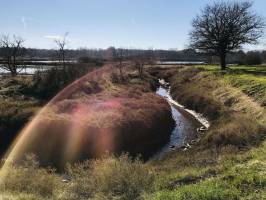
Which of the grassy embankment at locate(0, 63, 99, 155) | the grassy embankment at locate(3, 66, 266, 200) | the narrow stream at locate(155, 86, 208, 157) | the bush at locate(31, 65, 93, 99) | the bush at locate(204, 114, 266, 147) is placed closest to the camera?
the grassy embankment at locate(3, 66, 266, 200)

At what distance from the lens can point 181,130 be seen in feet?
105

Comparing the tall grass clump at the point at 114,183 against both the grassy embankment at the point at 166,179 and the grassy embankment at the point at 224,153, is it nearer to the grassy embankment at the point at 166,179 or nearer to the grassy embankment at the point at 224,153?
the grassy embankment at the point at 166,179

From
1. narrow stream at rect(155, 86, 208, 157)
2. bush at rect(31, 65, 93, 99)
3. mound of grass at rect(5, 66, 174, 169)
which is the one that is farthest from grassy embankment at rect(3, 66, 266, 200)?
bush at rect(31, 65, 93, 99)

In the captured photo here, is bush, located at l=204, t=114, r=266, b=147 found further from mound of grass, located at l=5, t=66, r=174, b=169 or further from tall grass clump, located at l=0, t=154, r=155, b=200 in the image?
tall grass clump, located at l=0, t=154, r=155, b=200

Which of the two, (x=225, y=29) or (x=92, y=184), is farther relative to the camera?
(x=225, y=29)

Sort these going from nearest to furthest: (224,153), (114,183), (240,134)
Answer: (114,183) < (224,153) < (240,134)

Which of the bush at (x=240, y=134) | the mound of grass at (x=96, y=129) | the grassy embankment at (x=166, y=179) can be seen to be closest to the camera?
the grassy embankment at (x=166, y=179)

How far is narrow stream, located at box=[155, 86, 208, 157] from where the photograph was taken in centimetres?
2718

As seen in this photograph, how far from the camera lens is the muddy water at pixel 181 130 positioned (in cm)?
2719

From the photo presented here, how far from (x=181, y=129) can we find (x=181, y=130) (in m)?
0.38

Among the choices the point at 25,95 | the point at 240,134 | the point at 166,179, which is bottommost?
the point at 25,95

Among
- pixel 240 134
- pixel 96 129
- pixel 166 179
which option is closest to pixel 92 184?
pixel 166 179

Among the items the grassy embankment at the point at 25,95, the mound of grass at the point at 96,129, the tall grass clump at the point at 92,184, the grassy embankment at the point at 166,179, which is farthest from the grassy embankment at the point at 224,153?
the grassy embankment at the point at 25,95

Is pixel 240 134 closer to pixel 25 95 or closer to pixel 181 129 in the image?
pixel 181 129
